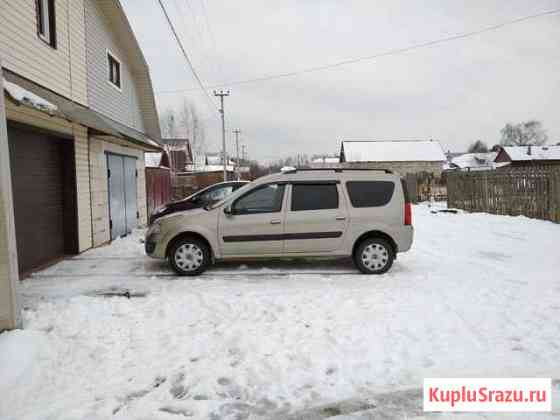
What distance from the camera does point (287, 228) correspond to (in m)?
6.57

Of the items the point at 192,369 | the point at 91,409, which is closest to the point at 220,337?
the point at 192,369

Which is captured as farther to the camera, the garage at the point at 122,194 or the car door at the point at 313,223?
the garage at the point at 122,194

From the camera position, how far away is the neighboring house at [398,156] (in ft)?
156

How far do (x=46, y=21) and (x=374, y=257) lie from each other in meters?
7.80

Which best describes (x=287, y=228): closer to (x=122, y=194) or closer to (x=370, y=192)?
(x=370, y=192)

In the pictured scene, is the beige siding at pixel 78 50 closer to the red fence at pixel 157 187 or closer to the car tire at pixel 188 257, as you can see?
the car tire at pixel 188 257

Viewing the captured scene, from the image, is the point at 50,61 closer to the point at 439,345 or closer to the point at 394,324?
the point at 394,324

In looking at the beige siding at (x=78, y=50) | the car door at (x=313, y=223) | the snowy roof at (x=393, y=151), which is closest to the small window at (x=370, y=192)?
the car door at (x=313, y=223)

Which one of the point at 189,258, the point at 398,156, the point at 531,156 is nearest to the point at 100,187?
the point at 189,258

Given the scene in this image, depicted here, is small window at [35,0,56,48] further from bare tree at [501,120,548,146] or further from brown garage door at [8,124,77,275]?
bare tree at [501,120,548,146]

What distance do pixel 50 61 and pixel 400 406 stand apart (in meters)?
8.35

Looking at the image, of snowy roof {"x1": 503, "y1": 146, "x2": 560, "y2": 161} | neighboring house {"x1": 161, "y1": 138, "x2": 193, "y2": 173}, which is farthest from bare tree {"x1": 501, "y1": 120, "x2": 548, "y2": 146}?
neighboring house {"x1": 161, "y1": 138, "x2": 193, "y2": 173}

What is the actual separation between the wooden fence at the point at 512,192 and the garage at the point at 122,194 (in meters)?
12.9

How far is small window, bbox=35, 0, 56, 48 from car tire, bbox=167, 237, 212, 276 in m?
4.87
